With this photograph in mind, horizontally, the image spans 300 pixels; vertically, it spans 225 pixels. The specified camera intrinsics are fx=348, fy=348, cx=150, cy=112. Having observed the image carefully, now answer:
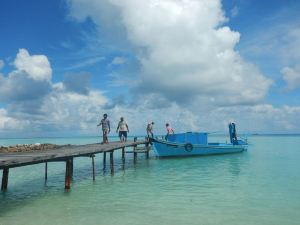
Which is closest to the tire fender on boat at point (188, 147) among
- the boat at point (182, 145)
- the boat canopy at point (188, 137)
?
the boat at point (182, 145)

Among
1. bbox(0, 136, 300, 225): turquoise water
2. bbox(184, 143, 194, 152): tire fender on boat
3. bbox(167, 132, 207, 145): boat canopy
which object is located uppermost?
bbox(167, 132, 207, 145): boat canopy

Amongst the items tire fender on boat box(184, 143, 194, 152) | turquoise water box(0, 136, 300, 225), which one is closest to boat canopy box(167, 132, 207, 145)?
tire fender on boat box(184, 143, 194, 152)

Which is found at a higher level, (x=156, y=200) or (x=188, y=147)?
(x=188, y=147)

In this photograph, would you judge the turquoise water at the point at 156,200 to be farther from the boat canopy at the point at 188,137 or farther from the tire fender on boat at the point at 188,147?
the boat canopy at the point at 188,137

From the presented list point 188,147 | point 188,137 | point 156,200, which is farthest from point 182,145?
point 156,200

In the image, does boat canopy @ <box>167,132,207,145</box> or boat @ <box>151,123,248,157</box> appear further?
boat canopy @ <box>167,132,207,145</box>

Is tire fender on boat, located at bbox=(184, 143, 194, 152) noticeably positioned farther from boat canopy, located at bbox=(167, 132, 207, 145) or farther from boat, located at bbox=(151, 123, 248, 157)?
boat canopy, located at bbox=(167, 132, 207, 145)

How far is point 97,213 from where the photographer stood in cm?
1164

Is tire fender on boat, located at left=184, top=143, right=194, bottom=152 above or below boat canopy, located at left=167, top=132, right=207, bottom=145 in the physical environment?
below

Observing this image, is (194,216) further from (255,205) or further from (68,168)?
(68,168)

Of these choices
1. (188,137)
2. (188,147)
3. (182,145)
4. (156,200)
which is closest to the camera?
(156,200)

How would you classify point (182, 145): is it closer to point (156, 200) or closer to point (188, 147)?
point (188, 147)

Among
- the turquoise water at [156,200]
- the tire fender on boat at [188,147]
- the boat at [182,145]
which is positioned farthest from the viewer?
the tire fender on boat at [188,147]

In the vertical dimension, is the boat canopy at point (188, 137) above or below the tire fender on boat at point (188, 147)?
above
